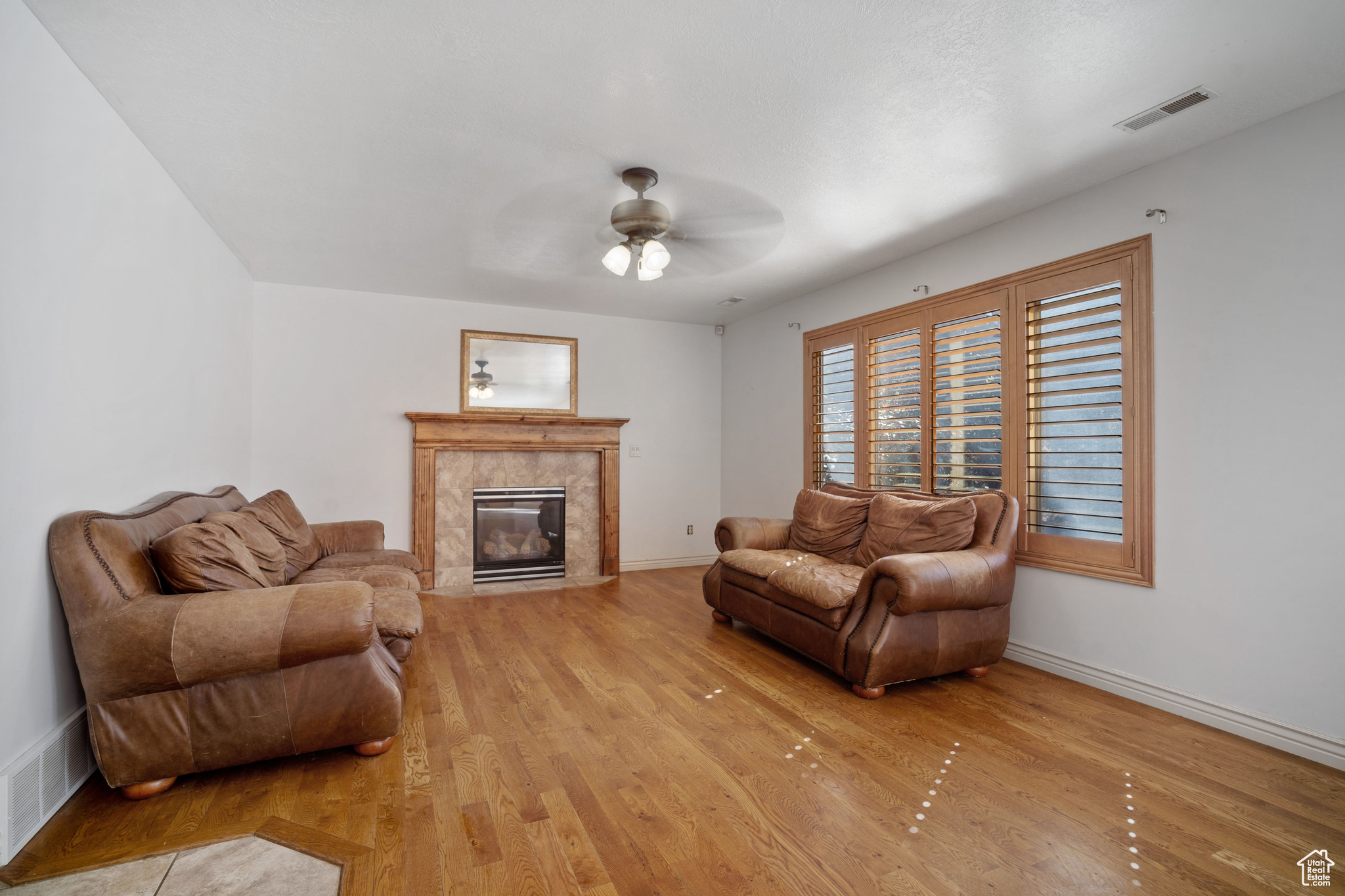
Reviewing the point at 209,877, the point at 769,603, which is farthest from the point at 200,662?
the point at 769,603

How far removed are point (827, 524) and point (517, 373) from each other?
3247 mm

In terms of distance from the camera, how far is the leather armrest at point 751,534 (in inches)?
175

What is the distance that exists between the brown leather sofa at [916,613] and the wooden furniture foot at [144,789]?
280cm

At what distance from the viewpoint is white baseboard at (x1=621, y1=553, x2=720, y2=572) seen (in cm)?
626

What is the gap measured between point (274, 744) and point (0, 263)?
1759 millimetres

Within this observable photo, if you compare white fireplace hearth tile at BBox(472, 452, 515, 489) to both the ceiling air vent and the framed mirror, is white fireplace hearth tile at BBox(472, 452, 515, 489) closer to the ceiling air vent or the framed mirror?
the framed mirror

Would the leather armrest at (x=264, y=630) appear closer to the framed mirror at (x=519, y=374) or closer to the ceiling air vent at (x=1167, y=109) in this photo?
the framed mirror at (x=519, y=374)

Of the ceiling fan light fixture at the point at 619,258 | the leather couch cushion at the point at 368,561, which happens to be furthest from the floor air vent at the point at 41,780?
the ceiling fan light fixture at the point at 619,258

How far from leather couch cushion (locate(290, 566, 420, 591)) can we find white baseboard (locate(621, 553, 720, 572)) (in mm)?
2890

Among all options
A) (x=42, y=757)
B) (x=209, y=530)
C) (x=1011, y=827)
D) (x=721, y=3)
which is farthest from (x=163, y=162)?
(x=1011, y=827)

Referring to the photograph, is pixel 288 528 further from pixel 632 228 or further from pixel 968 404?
pixel 968 404

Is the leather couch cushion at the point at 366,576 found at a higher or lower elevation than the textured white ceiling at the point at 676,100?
lower

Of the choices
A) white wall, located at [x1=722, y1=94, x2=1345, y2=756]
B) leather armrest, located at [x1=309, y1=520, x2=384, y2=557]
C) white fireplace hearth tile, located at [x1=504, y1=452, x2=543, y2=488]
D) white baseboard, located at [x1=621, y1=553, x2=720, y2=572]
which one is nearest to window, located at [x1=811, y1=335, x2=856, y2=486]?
white baseboard, located at [x1=621, y1=553, x2=720, y2=572]

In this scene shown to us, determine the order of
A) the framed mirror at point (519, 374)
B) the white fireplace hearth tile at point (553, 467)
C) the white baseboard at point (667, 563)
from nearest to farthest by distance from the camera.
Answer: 1. the framed mirror at point (519, 374)
2. the white fireplace hearth tile at point (553, 467)
3. the white baseboard at point (667, 563)
